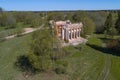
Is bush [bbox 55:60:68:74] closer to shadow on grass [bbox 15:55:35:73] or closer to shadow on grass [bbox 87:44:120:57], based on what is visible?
shadow on grass [bbox 15:55:35:73]

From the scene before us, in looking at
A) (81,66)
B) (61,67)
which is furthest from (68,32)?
(61,67)

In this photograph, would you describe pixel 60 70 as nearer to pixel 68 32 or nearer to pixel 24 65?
pixel 24 65

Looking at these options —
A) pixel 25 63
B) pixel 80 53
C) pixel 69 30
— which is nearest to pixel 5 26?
pixel 69 30

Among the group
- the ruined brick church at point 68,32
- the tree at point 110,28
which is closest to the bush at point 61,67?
the ruined brick church at point 68,32

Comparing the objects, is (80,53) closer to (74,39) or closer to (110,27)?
(74,39)

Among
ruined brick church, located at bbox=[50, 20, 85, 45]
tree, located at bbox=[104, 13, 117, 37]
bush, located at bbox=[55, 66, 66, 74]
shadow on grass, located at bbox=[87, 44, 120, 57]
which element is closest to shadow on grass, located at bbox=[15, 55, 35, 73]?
bush, located at bbox=[55, 66, 66, 74]

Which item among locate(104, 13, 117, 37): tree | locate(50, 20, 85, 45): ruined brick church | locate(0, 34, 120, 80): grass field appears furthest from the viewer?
locate(104, 13, 117, 37): tree
